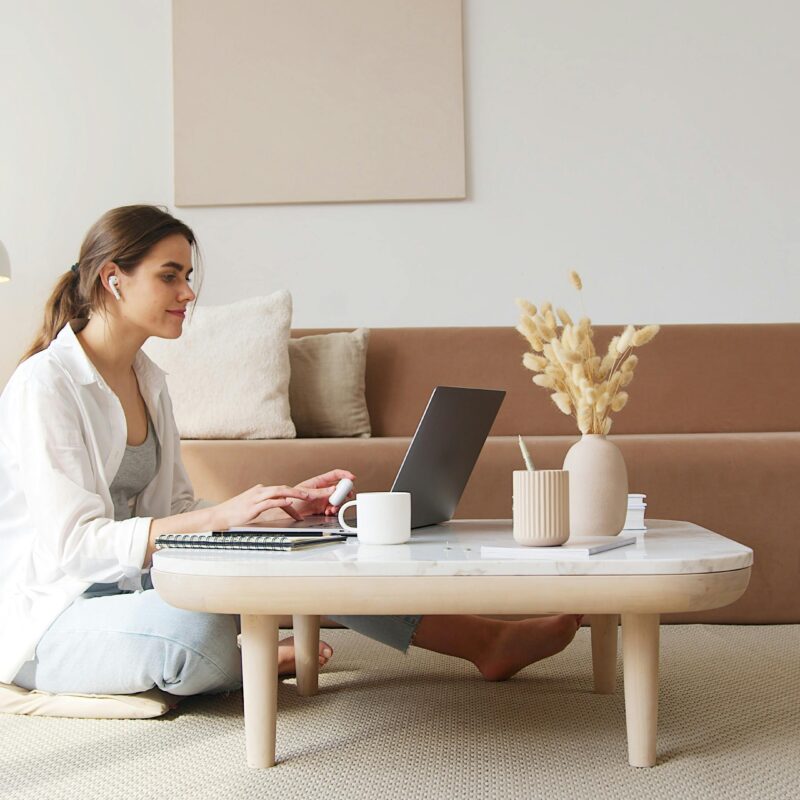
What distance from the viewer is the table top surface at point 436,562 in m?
1.33

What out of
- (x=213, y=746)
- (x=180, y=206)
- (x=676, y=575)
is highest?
(x=180, y=206)

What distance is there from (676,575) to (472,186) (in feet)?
9.04

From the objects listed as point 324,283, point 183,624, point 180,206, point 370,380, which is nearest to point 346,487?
point 183,624

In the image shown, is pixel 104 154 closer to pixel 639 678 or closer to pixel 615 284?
pixel 615 284

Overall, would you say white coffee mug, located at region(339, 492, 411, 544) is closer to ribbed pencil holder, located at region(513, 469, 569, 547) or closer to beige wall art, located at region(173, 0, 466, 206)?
ribbed pencil holder, located at region(513, 469, 569, 547)

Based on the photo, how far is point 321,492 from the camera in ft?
6.10

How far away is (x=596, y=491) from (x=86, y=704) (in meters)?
1.00

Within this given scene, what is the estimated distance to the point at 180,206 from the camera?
12.9 ft

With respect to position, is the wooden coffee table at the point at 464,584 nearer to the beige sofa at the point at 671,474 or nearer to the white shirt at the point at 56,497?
the white shirt at the point at 56,497

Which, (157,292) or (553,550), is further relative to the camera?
(157,292)

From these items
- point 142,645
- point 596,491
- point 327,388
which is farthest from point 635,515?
point 327,388

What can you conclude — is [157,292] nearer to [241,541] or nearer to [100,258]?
[100,258]

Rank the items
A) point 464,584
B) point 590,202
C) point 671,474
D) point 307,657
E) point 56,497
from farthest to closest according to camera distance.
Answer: point 590,202, point 671,474, point 307,657, point 56,497, point 464,584

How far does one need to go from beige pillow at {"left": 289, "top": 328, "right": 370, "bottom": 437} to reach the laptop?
4.60ft
